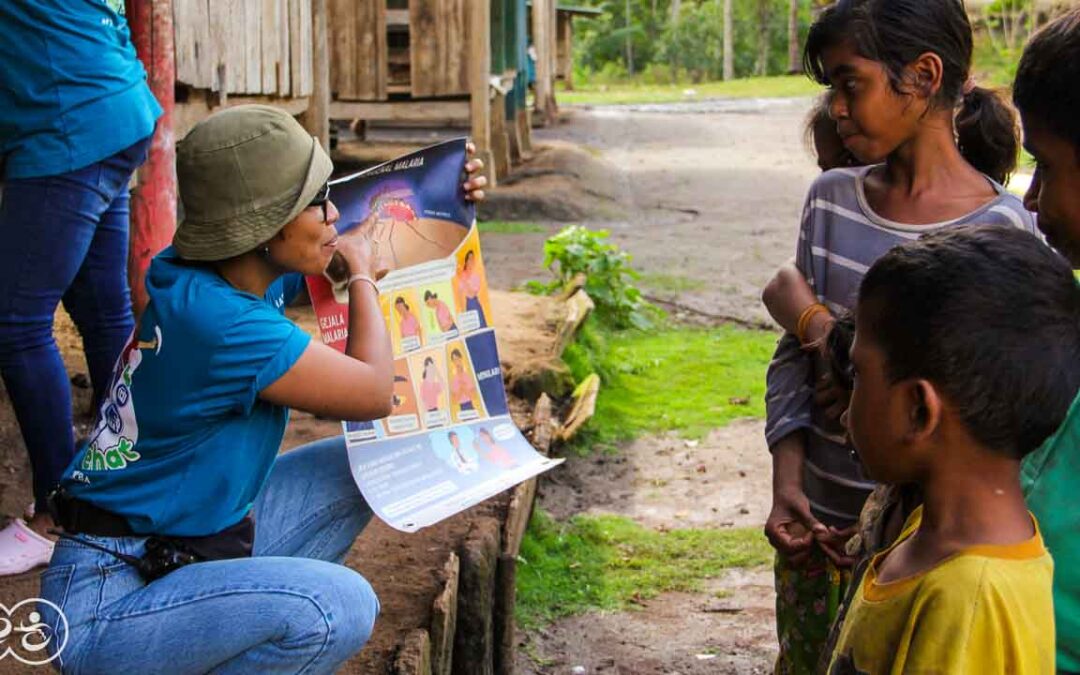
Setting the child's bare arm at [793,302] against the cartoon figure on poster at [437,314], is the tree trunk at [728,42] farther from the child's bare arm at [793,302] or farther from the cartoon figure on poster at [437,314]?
the child's bare arm at [793,302]

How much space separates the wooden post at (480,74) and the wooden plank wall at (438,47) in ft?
0.32

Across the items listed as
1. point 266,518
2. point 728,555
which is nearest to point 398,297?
point 266,518

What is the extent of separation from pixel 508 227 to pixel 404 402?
8.55 meters

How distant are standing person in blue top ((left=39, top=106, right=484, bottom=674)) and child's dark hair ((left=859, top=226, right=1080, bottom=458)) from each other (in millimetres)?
1191

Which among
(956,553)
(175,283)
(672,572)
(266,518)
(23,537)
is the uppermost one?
(175,283)

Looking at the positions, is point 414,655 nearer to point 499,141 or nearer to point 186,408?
point 186,408

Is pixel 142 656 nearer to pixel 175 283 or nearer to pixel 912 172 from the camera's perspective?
pixel 175 283

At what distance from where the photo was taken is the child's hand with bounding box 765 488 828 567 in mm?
2533

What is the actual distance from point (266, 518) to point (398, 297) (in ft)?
2.11

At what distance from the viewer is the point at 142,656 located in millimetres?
2344

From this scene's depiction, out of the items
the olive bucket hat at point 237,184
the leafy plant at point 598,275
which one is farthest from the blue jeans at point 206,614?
the leafy plant at point 598,275

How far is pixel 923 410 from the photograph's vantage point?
5.58ft

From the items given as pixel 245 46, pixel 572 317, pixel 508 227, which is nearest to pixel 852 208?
pixel 245 46

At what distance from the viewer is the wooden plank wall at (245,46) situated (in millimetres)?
5289
